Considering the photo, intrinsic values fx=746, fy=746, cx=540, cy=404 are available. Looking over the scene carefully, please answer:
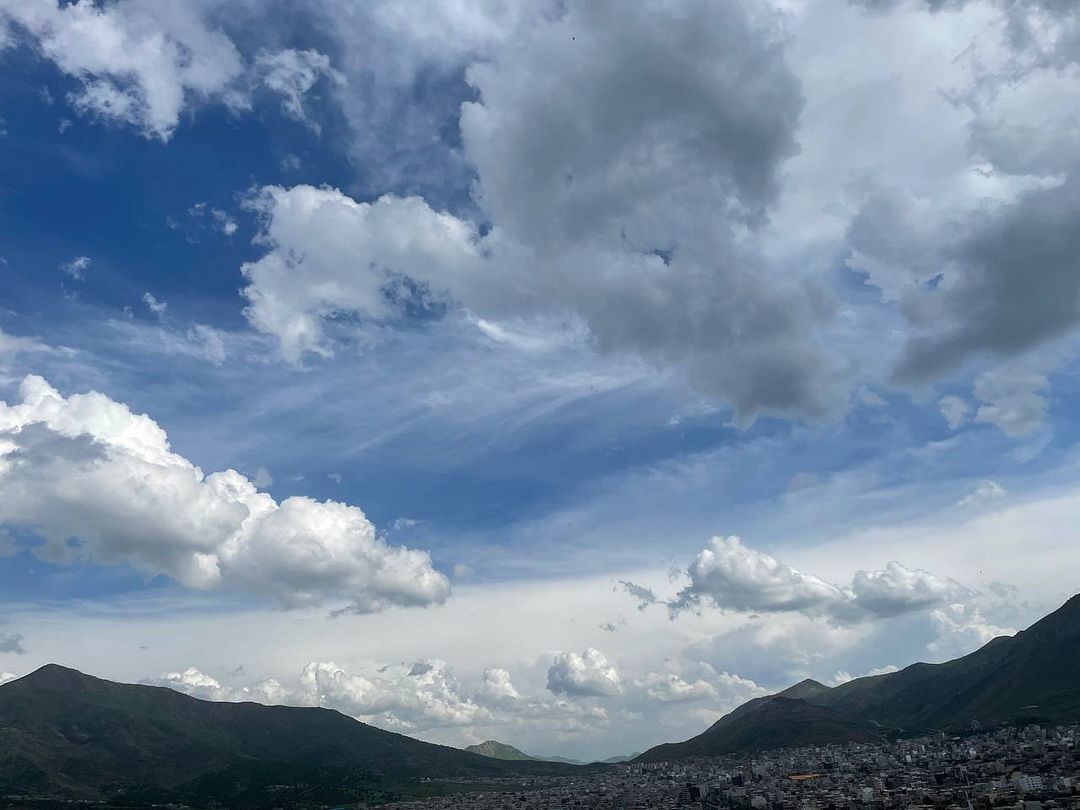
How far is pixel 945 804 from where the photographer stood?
19838 centimetres

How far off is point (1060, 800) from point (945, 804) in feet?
92.5

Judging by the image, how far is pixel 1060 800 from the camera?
17900 centimetres

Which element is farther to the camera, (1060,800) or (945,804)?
(945,804)
